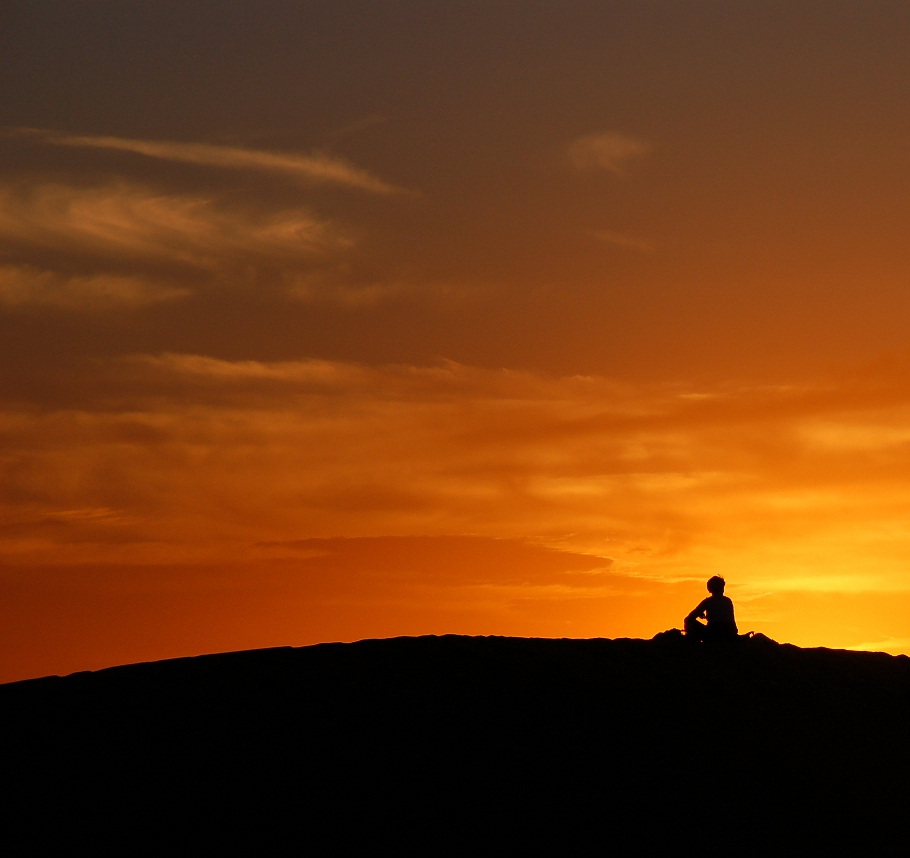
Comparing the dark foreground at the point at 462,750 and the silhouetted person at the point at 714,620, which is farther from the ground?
the silhouetted person at the point at 714,620

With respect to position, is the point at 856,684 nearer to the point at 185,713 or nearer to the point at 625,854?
the point at 625,854

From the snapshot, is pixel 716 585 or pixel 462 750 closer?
pixel 462 750

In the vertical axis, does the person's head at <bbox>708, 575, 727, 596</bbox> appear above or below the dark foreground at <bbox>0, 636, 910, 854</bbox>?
above

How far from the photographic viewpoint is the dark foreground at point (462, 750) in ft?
50.4

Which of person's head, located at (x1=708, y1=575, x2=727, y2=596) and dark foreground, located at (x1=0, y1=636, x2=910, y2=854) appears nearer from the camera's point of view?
dark foreground, located at (x1=0, y1=636, x2=910, y2=854)

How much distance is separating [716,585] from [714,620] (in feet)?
3.70

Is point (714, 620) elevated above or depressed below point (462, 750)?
above

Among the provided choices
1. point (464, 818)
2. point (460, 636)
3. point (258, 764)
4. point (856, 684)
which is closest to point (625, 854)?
point (464, 818)

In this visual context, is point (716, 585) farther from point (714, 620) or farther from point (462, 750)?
point (462, 750)

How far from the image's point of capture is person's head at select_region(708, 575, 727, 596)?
65.1ft

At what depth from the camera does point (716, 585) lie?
65.6 ft

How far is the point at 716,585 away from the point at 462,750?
5.42 metres

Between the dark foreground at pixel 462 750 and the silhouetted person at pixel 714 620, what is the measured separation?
0.45 m

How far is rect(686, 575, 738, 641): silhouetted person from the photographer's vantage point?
2066 centimetres
